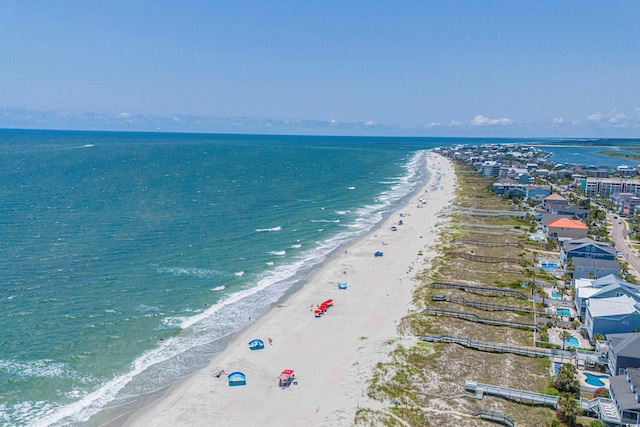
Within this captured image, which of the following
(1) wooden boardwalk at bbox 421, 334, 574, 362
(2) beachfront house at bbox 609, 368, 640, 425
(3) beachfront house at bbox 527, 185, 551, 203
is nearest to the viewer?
(2) beachfront house at bbox 609, 368, 640, 425

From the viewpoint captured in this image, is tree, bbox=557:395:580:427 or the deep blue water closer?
tree, bbox=557:395:580:427

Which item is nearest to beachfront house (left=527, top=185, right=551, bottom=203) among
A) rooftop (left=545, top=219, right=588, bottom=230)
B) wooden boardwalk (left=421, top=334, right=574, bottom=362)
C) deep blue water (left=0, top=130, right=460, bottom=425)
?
deep blue water (left=0, top=130, right=460, bottom=425)

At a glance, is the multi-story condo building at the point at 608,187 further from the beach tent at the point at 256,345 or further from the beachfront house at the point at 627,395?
the beach tent at the point at 256,345

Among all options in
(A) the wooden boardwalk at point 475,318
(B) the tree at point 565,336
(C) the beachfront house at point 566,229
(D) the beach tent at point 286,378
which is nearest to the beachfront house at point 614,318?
(B) the tree at point 565,336

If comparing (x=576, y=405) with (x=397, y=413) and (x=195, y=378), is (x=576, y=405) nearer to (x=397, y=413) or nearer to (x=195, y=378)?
(x=397, y=413)

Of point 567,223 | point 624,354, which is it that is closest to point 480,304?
point 624,354

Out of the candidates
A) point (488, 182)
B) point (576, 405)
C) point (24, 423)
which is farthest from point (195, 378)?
point (488, 182)

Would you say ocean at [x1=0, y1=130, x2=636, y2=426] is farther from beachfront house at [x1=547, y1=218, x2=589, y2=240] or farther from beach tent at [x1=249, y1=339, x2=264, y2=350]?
beachfront house at [x1=547, y1=218, x2=589, y2=240]
